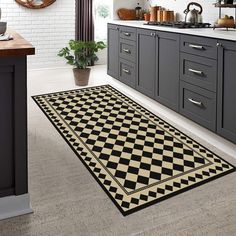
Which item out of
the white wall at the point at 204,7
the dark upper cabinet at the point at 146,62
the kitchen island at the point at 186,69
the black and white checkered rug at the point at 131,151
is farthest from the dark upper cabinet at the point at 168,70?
the white wall at the point at 204,7

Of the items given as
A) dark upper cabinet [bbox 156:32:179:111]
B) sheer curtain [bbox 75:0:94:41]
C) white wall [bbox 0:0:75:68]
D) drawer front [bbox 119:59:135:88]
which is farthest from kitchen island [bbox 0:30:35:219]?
sheer curtain [bbox 75:0:94:41]

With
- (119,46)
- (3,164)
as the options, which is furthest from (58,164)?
(119,46)

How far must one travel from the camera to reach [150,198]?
2.38 m

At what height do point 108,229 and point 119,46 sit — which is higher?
point 119,46

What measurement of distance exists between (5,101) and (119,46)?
10.7ft

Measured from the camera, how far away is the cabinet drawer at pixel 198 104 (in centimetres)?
327

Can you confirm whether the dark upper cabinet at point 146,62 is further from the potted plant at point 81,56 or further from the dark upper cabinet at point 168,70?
the potted plant at point 81,56

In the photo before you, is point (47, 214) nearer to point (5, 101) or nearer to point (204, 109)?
point (5, 101)

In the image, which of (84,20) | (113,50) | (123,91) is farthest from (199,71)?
(84,20)

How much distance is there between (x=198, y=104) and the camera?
3436 mm

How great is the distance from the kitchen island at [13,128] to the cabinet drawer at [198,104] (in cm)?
180

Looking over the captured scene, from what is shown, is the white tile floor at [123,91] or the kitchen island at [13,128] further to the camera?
the white tile floor at [123,91]

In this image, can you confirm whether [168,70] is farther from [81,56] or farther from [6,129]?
[6,129]

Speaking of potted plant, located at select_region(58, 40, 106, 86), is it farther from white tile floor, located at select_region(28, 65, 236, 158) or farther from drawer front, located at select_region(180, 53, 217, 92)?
drawer front, located at select_region(180, 53, 217, 92)
